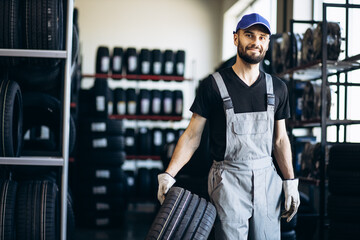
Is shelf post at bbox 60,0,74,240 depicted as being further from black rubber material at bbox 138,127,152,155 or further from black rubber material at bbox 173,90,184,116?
black rubber material at bbox 173,90,184,116

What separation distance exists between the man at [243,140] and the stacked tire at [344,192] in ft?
4.83

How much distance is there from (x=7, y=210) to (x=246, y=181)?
1469mm

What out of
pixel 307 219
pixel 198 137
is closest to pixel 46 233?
pixel 198 137

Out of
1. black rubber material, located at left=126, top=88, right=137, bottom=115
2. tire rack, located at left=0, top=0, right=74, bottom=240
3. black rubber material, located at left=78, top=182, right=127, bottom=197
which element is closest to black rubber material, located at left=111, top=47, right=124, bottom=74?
black rubber material, located at left=126, top=88, right=137, bottom=115

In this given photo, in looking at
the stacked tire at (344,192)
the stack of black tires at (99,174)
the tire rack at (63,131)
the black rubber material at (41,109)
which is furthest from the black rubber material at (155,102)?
the tire rack at (63,131)

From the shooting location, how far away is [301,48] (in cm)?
542

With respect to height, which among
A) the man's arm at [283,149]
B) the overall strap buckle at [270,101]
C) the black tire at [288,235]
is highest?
the overall strap buckle at [270,101]

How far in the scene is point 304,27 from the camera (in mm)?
7074

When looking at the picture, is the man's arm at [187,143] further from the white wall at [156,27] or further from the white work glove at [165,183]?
the white wall at [156,27]

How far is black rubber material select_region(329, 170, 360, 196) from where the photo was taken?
4012 millimetres

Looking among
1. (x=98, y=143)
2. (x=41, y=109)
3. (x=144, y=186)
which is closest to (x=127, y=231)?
(x=98, y=143)

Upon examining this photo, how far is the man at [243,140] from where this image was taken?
8.28ft

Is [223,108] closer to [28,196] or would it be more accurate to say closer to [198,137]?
[198,137]

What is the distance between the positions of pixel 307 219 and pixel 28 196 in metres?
2.86
